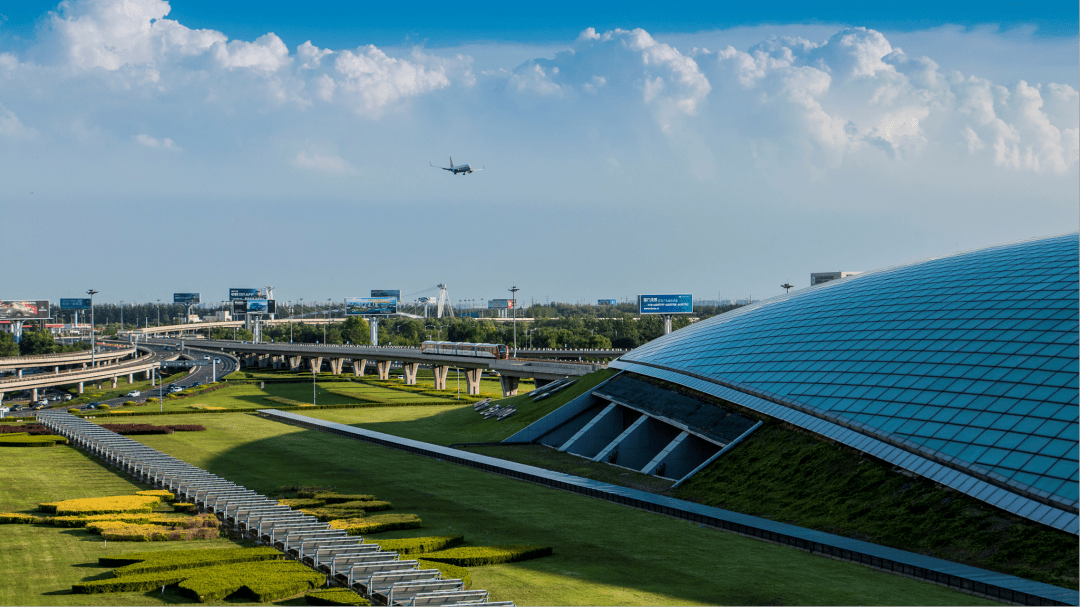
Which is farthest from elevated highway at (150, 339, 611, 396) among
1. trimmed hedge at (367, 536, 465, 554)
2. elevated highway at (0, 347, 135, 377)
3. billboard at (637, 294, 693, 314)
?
trimmed hedge at (367, 536, 465, 554)

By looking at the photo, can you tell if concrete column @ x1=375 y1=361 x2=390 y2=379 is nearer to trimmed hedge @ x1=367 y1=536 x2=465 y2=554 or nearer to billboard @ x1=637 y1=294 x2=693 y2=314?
billboard @ x1=637 y1=294 x2=693 y2=314

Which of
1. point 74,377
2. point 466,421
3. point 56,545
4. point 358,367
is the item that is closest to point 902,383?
point 56,545

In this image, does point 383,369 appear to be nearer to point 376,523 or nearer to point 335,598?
point 376,523

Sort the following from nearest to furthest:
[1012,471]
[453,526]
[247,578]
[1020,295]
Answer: [247,578], [1012,471], [453,526], [1020,295]

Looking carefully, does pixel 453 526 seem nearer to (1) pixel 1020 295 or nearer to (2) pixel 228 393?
(1) pixel 1020 295

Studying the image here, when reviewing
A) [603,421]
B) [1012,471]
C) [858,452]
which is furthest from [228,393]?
[1012,471]

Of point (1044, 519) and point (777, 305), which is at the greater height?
point (777, 305)
